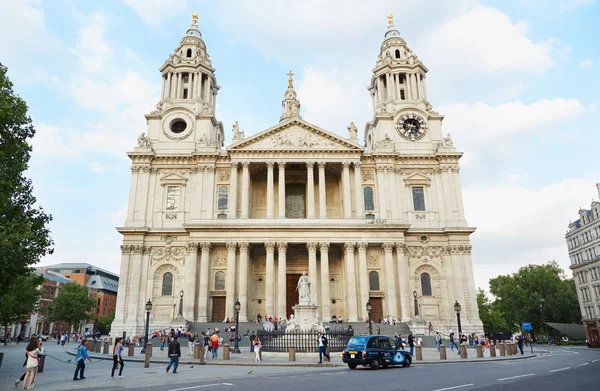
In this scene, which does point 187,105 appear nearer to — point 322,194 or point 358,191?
point 322,194

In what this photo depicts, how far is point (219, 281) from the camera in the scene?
4159 centimetres

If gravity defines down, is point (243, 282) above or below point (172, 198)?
below

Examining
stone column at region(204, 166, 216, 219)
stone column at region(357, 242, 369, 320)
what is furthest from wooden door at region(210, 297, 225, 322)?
stone column at region(357, 242, 369, 320)

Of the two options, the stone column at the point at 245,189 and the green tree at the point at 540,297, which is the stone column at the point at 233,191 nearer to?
the stone column at the point at 245,189

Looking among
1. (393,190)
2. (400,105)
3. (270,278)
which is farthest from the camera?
(400,105)

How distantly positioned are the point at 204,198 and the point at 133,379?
1187 inches

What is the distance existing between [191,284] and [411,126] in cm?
3008

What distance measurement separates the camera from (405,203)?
45594 mm

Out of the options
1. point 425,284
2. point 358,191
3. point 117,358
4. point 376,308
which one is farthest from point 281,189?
point 117,358

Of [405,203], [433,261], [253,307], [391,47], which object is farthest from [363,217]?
[391,47]

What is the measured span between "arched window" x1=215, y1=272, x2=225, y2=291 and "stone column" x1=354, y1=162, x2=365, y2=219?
14.6m

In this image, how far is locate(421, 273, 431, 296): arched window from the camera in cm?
4284

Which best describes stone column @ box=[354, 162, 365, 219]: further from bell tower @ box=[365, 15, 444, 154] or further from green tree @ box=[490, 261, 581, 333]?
green tree @ box=[490, 261, 581, 333]

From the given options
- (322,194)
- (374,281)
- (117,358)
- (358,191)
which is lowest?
(117,358)
